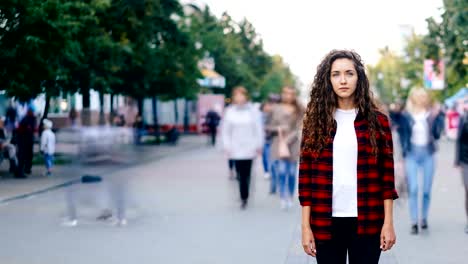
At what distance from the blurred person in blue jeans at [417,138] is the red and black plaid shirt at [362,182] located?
20.4 feet

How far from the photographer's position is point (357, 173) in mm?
4285

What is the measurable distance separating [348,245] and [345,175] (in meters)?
0.34

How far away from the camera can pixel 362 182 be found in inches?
169

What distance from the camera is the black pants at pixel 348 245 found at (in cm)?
430

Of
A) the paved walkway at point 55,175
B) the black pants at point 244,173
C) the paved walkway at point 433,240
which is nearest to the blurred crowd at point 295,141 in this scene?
the black pants at point 244,173

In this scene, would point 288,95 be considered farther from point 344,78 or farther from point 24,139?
point 344,78

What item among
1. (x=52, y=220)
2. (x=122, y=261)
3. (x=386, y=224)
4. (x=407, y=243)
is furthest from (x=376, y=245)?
(x=52, y=220)

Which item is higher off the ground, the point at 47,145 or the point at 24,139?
the point at 24,139

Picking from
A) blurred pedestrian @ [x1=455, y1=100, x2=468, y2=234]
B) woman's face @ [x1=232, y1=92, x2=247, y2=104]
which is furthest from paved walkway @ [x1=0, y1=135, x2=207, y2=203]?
blurred pedestrian @ [x1=455, y1=100, x2=468, y2=234]

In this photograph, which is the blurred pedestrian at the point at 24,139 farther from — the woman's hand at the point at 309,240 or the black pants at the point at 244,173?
the woman's hand at the point at 309,240

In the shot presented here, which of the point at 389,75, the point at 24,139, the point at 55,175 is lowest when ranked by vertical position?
the point at 55,175

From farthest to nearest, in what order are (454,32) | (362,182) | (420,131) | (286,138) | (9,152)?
(454,32)
(9,152)
(286,138)
(420,131)
(362,182)

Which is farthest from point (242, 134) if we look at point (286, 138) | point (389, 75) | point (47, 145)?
point (389, 75)

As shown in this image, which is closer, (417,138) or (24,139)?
(417,138)
